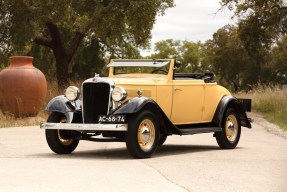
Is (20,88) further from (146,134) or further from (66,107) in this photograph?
(146,134)

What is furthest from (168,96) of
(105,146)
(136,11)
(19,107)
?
(136,11)

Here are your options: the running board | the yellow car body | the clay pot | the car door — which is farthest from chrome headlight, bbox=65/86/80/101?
the clay pot

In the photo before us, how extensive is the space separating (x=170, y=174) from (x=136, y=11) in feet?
85.5

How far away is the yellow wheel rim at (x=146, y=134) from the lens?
1066cm

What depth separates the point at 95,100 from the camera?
11.1m

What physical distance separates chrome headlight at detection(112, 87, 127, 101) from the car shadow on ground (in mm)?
953

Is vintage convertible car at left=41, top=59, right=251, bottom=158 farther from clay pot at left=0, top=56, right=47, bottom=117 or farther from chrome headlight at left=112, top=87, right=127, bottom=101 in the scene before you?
clay pot at left=0, top=56, right=47, bottom=117

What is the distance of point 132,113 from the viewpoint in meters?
10.5

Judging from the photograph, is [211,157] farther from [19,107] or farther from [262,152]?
[19,107]

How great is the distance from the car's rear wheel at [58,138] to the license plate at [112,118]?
3.50 feet

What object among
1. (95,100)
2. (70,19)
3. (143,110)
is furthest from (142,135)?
(70,19)

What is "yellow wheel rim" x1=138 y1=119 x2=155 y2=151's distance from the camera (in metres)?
10.7

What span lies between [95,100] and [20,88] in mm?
9890

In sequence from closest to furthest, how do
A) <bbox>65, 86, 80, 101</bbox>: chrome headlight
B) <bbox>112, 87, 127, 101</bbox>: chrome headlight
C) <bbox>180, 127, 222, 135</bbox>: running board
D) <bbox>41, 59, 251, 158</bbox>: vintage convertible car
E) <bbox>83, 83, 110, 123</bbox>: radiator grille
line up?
<bbox>41, 59, 251, 158</bbox>: vintage convertible car < <bbox>112, 87, 127, 101</bbox>: chrome headlight < <bbox>83, 83, 110, 123</bbox>: radiator grille < <bbox>65, 86, 80, 101</bbox>: chrome headlight < <bbox>180, 127, 222, 135</bbox>: running board
